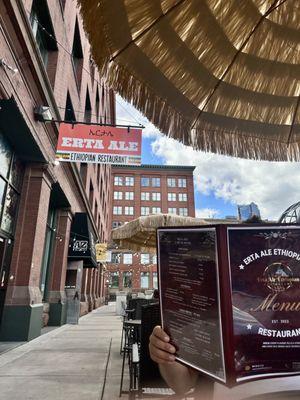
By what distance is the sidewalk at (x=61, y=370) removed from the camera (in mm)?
4492

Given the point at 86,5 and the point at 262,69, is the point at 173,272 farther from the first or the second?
the point at 262,69

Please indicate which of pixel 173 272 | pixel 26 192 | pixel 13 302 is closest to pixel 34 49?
pixel 26 192

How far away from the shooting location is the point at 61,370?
18.7ft

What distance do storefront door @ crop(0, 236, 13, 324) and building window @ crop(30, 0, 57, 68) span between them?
18.1ft

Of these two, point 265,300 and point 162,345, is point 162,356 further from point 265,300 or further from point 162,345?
point 265,300

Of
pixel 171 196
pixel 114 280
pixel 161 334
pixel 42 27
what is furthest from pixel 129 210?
pixel 161 334

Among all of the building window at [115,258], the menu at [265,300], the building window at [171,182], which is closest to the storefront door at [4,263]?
the menu at [265,300]

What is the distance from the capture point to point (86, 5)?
181 centimetres

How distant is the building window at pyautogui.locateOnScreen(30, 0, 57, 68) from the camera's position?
8.99 metres

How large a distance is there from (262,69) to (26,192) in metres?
8.03

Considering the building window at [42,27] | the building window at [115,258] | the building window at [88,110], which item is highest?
the building window at [88,110]

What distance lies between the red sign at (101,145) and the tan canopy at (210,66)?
485 cm

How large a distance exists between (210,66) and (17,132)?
268 inches

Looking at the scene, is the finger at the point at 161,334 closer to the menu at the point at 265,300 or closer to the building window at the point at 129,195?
the menu at the point at 265,300
